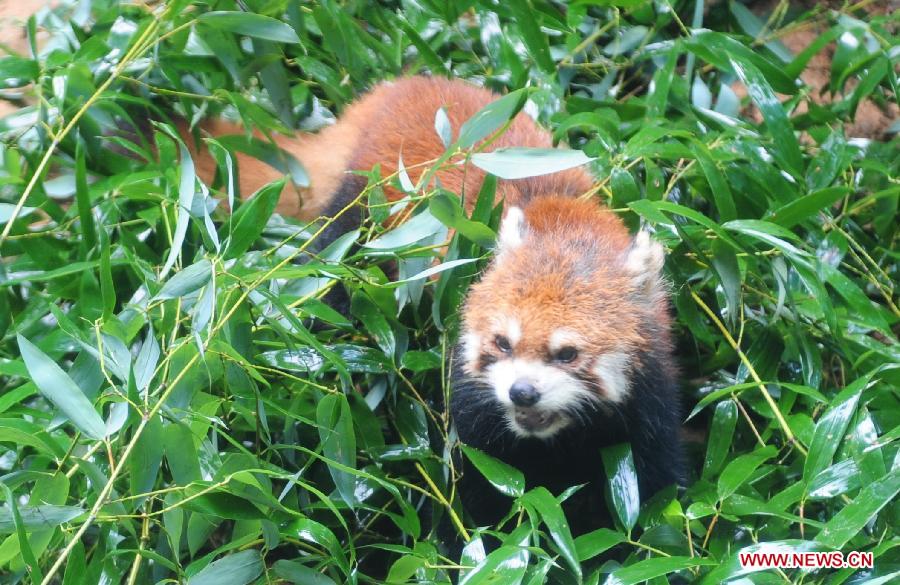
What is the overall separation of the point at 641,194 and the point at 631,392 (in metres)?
0.85

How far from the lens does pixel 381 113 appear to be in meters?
4.26

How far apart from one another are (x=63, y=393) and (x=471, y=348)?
4.25 ft

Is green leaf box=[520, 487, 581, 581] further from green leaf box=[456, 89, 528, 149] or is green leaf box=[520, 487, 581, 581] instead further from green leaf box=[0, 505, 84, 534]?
green leaf box=[0, 505, 84, 534]

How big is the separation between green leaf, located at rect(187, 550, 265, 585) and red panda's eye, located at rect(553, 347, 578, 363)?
1085 millimetres

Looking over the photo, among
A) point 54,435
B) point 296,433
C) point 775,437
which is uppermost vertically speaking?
point 54,435

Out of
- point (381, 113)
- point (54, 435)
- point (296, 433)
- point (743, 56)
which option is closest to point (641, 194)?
point (743, 56)

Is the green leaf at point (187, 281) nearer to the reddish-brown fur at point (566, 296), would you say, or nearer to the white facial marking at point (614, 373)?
the reddish-brown fur at point (566, 296)

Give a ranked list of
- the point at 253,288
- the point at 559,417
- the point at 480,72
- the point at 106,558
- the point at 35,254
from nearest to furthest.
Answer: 1. the point at 106,558
2. the point at 253,288
3. the point at 559,417
4. the point at 35,254
5. the point at 480,72

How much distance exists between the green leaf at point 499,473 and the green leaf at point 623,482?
0.95 feet

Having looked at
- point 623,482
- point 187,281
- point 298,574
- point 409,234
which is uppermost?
point 187,281

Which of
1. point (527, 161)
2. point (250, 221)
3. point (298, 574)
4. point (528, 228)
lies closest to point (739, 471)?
point (528, 228)

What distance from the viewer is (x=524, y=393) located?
3029 mm

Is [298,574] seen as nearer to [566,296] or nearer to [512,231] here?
[566,296]

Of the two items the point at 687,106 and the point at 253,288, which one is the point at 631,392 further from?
the point at 687,106
